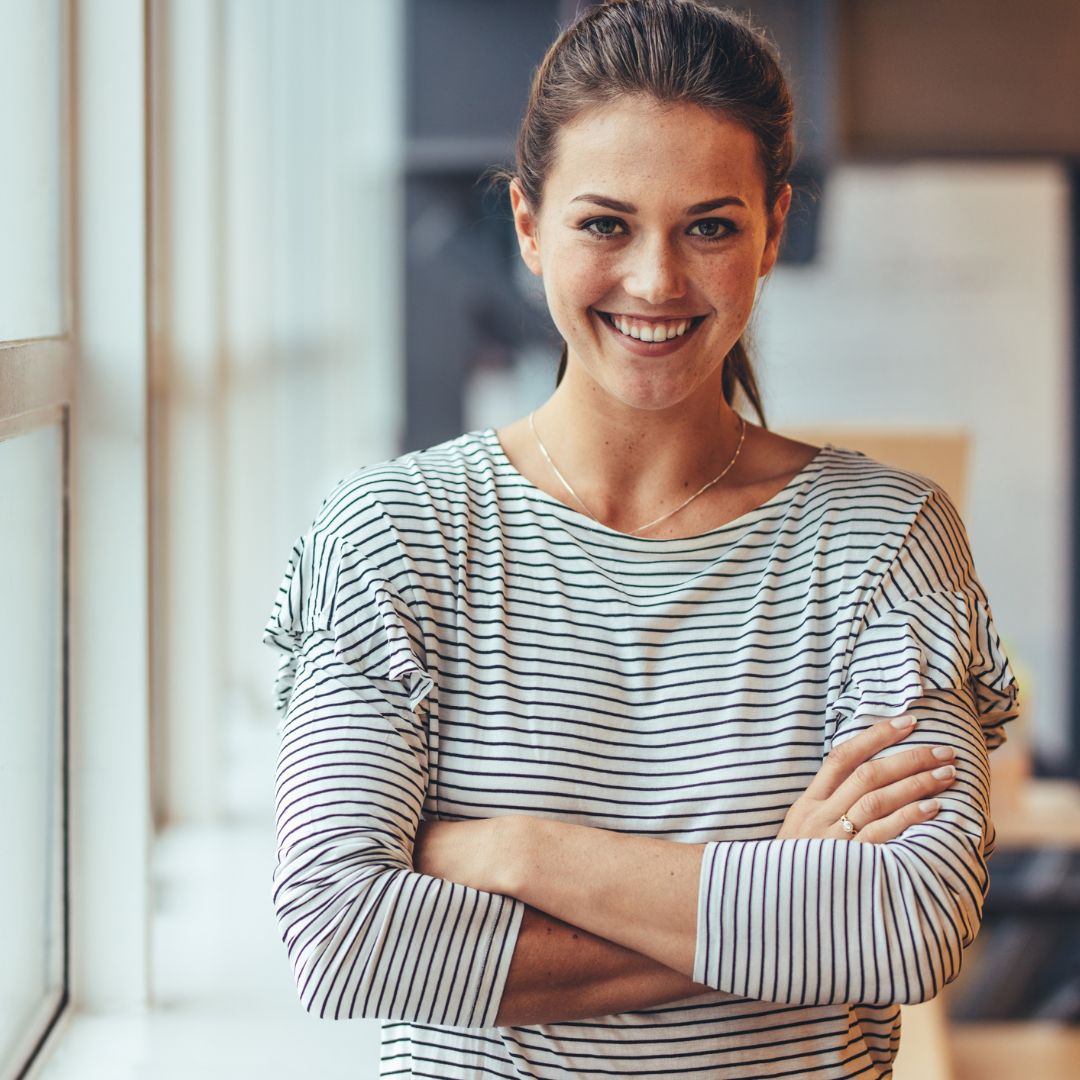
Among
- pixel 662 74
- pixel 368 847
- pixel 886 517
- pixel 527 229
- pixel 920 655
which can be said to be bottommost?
pixel 368 847

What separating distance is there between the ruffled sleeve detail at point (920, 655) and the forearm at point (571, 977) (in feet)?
0.90

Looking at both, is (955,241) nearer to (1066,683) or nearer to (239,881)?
(1066,683)

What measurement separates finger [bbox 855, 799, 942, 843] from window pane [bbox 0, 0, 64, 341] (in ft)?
3.28

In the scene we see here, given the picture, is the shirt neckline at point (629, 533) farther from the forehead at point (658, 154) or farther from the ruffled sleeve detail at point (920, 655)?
the forehead at point (658, 154)

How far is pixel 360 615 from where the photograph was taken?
4.20 feet

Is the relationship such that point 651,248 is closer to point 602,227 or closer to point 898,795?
point 602,227

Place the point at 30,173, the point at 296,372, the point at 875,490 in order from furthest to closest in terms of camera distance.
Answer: the point at 296,372, the point at 30,173, the point at 875,490

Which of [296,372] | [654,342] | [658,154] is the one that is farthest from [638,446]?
[296,372]

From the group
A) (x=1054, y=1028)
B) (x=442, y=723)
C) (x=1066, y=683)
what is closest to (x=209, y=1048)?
(x=442, y=723)

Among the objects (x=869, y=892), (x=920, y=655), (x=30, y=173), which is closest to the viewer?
(x=869, y=892)

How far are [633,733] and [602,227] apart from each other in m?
0.43

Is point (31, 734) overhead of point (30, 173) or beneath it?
beneath

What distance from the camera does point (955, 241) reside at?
4.46m

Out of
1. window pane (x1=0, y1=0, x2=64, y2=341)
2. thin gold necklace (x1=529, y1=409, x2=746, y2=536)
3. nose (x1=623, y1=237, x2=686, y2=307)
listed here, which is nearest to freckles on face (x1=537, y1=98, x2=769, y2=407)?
nose (x1=623, y1=237, x2=686, y2=307)
